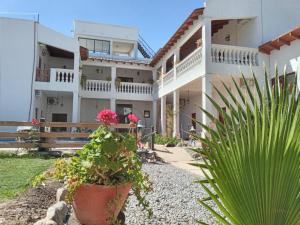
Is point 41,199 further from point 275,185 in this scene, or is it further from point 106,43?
point 106,43

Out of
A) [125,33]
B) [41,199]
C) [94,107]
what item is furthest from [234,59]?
[125,33]

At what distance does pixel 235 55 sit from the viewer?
13.5 m

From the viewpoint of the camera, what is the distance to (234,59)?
13.5 metres

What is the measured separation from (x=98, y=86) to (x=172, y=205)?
18013 mm

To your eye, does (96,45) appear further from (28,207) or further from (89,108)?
(28,207)

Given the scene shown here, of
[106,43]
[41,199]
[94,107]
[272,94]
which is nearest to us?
[272,94]

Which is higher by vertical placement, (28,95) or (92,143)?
(28,95)

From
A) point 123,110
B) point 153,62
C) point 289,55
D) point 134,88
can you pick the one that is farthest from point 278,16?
point 123,110

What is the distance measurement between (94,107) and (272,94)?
23242 millimetres

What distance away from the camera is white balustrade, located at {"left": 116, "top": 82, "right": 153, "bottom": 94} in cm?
2248

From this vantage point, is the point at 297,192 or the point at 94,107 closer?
the point at 297,192

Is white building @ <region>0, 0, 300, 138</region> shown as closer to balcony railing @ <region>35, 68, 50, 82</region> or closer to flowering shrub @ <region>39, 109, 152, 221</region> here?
balcony railing @ <region>35, 68, 50, 82</region>

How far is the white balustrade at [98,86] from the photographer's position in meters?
22.1

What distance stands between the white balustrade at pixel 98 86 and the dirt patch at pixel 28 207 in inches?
689
